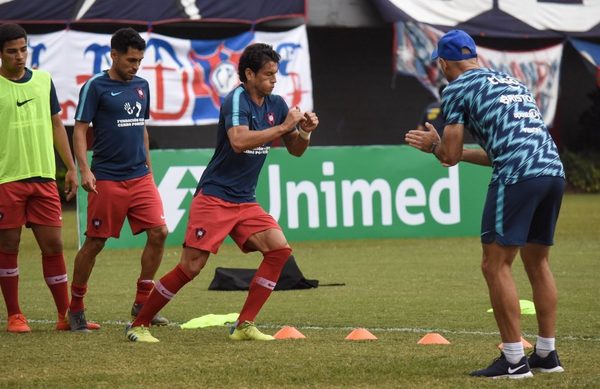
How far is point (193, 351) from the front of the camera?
8547mm

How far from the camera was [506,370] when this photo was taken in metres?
7.25

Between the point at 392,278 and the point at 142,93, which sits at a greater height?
the point at 142,93

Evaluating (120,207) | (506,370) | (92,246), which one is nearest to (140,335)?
(92,246)

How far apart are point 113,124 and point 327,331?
7.53ft

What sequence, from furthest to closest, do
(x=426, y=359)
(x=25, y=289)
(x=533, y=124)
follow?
(x=25, y=289), (x=426, y=359), (x=533, y=124)

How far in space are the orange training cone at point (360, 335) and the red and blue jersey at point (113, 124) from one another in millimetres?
2193

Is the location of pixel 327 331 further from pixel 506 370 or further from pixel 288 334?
pixel 506 370

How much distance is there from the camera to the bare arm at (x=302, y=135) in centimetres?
898

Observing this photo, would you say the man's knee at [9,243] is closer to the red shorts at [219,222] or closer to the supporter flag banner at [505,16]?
the red shorts at [219,222]

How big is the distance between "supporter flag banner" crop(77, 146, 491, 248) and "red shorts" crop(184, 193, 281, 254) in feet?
29.3

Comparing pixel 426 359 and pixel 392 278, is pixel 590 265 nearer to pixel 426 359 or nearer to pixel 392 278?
pixel 392 278

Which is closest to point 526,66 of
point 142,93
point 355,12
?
point 355,12

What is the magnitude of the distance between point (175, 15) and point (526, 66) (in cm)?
782

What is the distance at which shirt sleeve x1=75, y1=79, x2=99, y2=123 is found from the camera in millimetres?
9891
